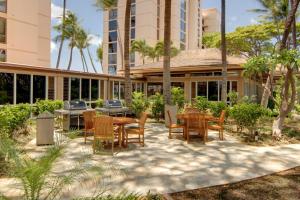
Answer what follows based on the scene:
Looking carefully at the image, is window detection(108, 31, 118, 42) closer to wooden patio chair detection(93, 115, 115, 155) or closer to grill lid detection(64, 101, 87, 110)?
grill lid detection(64, 101, 87, 110)

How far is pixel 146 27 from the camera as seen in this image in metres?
49.1

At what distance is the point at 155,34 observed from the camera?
4975cm

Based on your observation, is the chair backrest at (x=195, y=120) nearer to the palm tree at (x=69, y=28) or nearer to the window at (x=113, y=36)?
the palm tree at (x=69, y=28)

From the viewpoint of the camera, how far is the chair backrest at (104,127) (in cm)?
824

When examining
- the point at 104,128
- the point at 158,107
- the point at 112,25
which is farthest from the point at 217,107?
the point at 112,25

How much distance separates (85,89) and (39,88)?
13.2ft

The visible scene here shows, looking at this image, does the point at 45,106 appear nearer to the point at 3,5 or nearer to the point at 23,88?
the point at 23,88

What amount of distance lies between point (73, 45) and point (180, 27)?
848 inches

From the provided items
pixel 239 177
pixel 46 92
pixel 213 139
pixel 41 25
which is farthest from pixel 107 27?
pixel 239 177

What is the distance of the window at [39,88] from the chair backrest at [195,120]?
9589 mm

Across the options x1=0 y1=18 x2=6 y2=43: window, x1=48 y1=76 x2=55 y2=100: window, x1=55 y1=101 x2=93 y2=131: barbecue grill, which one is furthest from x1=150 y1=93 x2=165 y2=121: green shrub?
x1=0 y1=18 x2=6 y2=43: window

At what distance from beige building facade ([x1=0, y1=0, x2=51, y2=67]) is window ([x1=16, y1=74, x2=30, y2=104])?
1086 centimetres

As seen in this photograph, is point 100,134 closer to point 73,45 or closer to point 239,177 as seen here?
point 239,177

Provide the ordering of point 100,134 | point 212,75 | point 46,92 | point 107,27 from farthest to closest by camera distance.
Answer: point 107,27, point 212,75, point 46,92, point 100,134
